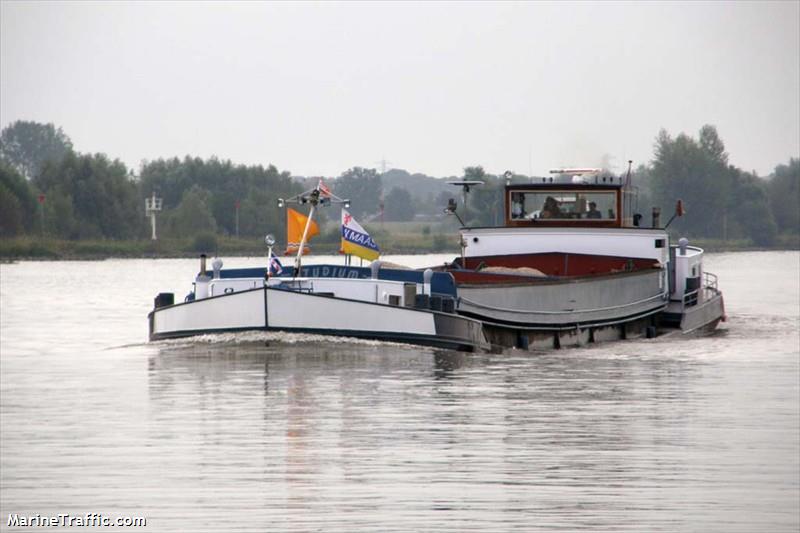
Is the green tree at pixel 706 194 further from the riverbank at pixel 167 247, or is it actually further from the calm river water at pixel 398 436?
the calm river water at pixel 398 436

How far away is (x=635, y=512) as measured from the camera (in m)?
17.0

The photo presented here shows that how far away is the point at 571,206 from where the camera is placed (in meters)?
43.8

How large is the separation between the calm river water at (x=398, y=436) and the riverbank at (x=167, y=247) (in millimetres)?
93912

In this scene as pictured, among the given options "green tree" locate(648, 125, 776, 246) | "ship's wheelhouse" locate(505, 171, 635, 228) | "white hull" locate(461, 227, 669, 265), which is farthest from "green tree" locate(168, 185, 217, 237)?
"white hull" locate(461, 227, 669, 265)

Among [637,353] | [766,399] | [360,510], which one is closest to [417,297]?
[637,353]

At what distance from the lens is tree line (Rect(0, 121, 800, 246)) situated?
139250 mm

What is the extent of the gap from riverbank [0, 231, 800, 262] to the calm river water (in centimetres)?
9391

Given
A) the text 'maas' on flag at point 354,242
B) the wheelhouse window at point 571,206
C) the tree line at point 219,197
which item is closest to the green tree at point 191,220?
the tree line at point 219,197

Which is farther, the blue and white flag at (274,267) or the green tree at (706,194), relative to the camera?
the green tree at (706,194)

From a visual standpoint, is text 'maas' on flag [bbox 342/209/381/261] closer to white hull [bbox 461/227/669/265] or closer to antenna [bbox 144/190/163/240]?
white hull [bbox 461/227/669/265]

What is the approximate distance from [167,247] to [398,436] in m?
123

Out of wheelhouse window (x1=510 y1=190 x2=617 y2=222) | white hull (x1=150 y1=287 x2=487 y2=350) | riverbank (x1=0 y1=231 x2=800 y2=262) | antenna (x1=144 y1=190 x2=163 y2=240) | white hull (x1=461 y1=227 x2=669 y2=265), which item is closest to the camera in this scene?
white hull (x1=150 y1=287 x2=487 y2=350)

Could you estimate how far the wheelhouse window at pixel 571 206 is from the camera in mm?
43594

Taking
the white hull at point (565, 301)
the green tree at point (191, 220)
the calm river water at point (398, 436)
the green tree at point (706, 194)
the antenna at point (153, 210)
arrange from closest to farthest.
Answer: the calm river water at point (398, 436) → the white hull at point (565, 301) → the antenna at point (153, 210) → the green tree at point (191, 220) → the green tree at point (706, 194)
